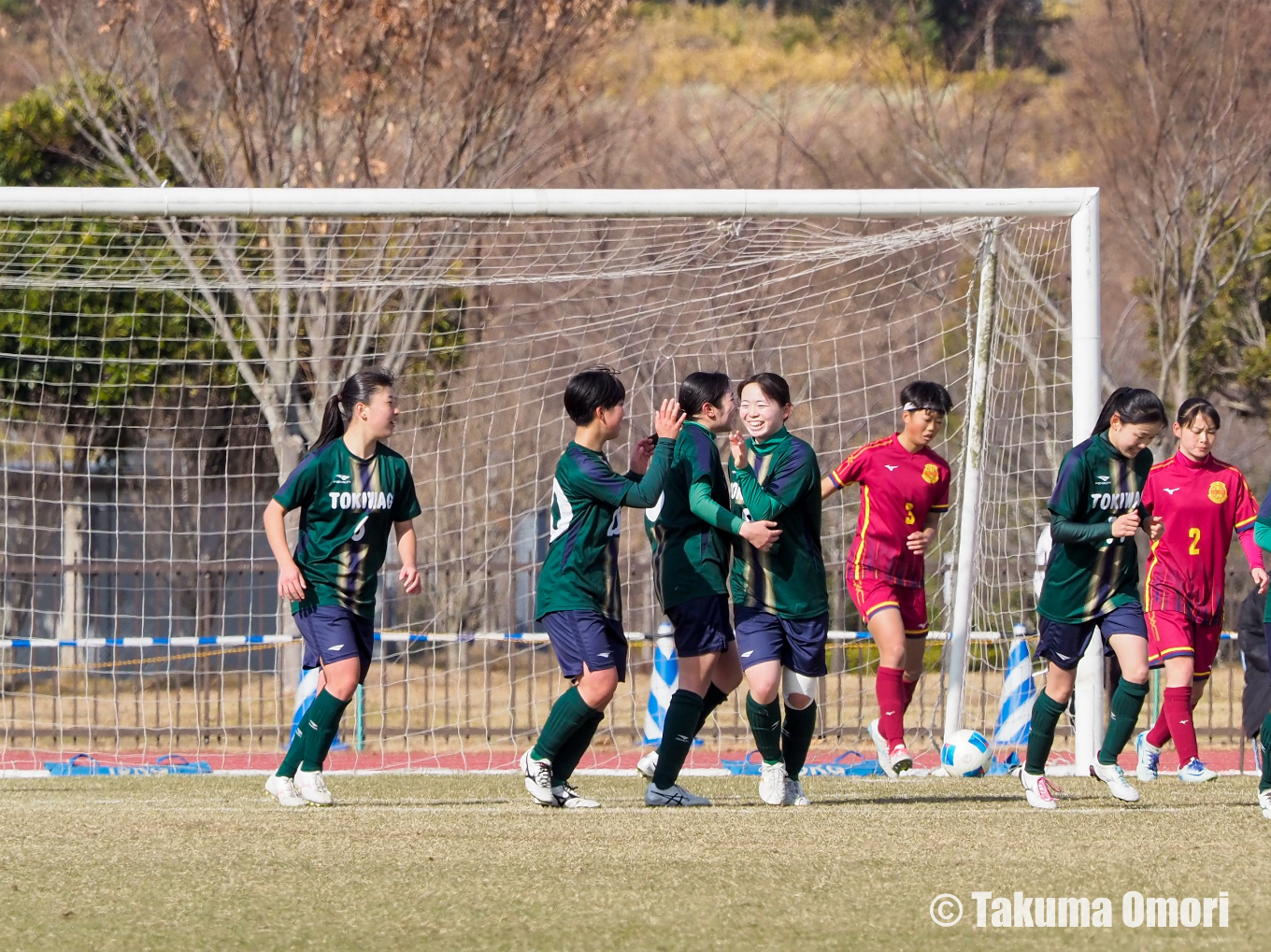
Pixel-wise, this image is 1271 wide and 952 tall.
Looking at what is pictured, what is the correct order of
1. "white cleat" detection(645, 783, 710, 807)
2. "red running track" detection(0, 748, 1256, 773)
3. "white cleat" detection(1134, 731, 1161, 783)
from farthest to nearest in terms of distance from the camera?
"red running track" detection(0, 748, 1256, 773) → "white cleat" detection(1134, 731, 1161, 783) → "white cleat" detection(645, 783, 710, 807)

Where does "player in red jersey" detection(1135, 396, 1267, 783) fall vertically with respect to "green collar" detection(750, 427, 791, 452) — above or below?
below

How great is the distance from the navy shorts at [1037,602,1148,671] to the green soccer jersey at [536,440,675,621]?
75.3 inches

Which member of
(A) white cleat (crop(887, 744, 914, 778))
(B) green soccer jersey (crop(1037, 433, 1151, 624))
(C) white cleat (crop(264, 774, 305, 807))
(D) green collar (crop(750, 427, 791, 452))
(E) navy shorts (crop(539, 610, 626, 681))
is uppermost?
(D) green collar (crop(750, 427, 791, 452))

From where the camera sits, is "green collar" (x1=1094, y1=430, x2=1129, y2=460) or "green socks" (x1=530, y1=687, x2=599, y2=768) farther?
"green collar" (x1=1094, y1=430, x2=1129, y2=460)

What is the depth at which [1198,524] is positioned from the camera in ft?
27.8

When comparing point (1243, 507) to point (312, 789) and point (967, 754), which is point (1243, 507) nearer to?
point (967, 754)

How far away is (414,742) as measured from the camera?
505 inches

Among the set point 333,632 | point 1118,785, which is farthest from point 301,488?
point 1118,785

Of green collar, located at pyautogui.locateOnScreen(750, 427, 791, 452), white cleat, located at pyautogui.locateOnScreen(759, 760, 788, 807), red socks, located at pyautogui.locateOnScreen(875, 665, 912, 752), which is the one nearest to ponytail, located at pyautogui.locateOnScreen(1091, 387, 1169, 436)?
green collar, located at pyautogui.locateOnScreen(750, 427, 791, 452)

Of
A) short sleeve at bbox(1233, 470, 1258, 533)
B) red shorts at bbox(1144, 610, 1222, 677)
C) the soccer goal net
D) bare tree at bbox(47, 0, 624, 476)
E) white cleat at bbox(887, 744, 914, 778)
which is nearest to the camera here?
white cleat at bbox(887, 744, 914, 778)

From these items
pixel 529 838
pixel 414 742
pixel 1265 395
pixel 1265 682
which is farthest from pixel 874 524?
pixel 1265 395

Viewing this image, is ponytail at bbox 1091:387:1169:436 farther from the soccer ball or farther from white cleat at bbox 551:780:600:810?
white cleat at bbox 551:780:600:810

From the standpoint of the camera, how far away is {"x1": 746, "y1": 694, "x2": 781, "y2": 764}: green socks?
22.3ft

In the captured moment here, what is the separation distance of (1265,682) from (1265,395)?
500 inches
